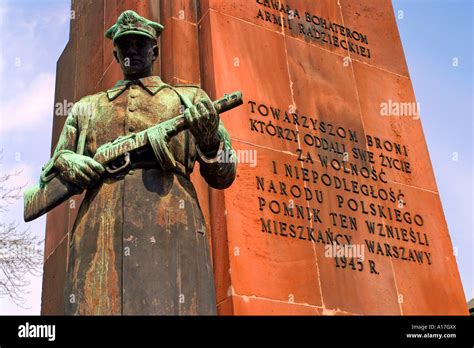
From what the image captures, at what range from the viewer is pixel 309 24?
11.3 m

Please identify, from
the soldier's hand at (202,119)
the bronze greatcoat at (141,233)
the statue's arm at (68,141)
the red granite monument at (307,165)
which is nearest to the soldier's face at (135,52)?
the bronze greatcoat at (141,233)

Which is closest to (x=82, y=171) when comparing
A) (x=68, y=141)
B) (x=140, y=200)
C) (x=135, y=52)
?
(x=140, y=200)

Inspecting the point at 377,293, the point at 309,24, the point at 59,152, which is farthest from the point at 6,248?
the point at 59,152

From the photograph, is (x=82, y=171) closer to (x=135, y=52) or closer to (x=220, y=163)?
(x=220, y=163)

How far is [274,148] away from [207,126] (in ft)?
14.4

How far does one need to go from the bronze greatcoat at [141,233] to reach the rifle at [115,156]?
0.34 ft

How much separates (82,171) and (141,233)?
1.99ft

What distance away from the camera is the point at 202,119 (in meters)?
5.11

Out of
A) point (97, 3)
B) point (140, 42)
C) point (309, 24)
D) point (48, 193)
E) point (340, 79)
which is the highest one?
point (97, 3)

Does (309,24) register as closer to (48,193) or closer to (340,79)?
(340,79)

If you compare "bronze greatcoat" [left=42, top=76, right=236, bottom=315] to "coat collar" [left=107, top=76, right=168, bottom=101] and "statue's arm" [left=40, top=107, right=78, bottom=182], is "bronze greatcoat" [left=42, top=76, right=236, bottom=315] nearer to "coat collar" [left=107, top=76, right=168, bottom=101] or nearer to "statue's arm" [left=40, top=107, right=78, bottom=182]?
"statue's arm" [left=40, top=107, right=78, bottom=182]

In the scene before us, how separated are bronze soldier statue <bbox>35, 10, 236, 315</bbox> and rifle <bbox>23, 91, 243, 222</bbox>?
0.13 ft

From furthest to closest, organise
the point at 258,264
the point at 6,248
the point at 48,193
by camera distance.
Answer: the point at 6,248, the point at 258,264, the point at 48,193

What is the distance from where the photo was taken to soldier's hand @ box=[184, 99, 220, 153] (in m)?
5.09
